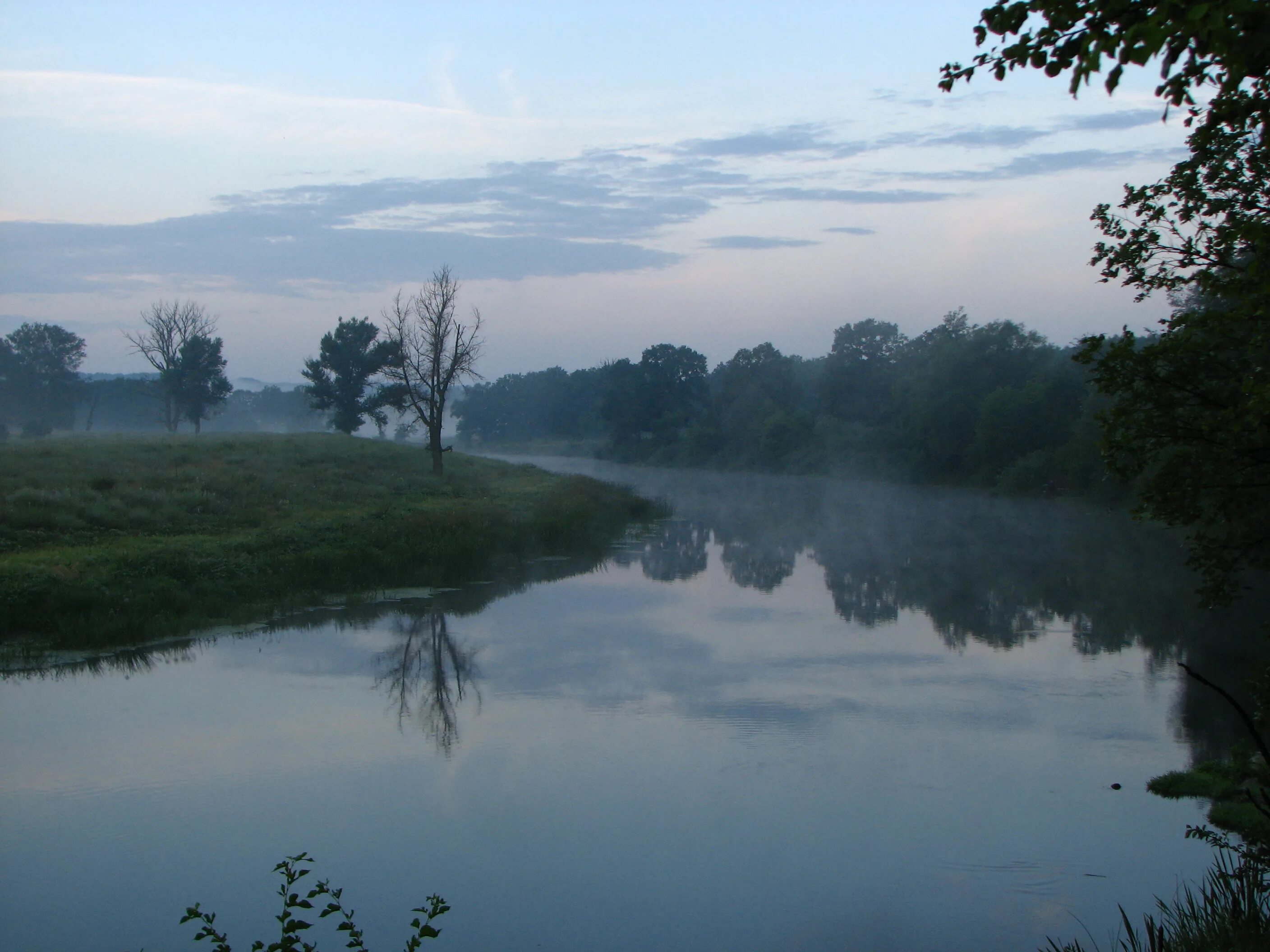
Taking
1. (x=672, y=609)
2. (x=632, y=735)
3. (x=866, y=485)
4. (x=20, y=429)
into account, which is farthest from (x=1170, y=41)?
(x=20, y=429)

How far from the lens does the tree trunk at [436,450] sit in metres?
44.9

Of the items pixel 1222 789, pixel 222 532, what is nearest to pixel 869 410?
pixel 222 532

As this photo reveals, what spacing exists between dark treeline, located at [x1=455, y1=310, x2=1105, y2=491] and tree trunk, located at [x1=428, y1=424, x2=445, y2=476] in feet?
83.9

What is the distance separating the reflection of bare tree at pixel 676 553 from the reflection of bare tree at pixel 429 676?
25.7 ft

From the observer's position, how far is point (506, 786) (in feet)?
32.2

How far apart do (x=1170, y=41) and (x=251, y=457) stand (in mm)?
38615

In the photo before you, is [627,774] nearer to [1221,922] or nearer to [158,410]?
[1221,922]

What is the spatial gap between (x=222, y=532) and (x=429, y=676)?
33.3 feet

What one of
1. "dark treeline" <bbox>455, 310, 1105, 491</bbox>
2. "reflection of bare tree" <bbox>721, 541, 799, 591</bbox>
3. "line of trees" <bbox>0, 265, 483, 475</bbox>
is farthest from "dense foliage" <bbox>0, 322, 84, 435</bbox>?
"reflection of bare tree" <bbox>721, 541, 799, 591</bbox>

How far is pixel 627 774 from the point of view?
33.4 ft

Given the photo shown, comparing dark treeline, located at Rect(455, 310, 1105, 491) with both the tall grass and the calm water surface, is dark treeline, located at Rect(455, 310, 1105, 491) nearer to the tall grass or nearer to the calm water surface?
the calm water surface

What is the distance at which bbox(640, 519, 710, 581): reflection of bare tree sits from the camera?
82.0 feet

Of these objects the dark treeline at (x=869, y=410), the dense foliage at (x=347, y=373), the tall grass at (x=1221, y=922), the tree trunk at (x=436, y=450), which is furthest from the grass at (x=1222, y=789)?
the dense foliage at (x=347, y=373)

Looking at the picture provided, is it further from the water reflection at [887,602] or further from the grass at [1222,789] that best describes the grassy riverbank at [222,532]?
the grass at [1222,789]
